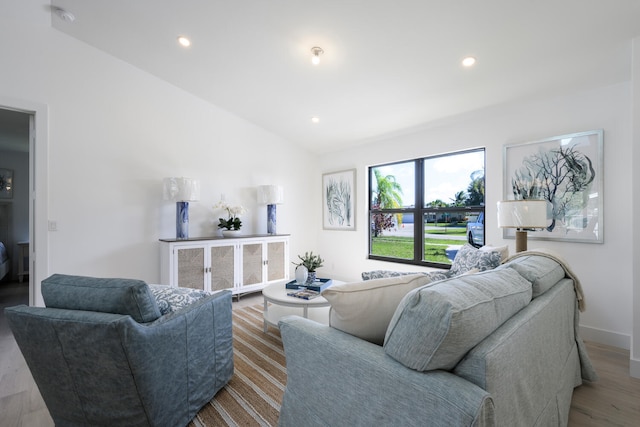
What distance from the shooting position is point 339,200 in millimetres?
5004

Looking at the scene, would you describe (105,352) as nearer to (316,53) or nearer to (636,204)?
(316,53)

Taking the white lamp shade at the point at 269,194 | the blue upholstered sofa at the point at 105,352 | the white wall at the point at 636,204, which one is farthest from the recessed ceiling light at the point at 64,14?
the white wall at the point at 636,204

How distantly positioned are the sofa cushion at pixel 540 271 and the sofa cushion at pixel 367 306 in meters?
0.70

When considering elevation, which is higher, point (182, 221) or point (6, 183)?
point (6, 183)

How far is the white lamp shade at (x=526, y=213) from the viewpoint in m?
2.45

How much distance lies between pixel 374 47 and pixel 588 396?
304 cm

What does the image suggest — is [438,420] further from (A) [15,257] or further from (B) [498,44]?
(A) [15,257]

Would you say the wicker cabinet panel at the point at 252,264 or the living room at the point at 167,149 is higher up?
the living room at the point at 167,149

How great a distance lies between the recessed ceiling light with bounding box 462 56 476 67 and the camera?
2506 millimetres

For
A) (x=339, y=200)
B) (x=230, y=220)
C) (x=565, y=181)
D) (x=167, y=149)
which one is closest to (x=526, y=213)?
(x=565, y=181)

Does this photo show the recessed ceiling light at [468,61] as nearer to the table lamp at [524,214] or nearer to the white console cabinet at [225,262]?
the table lamp at [524,214]

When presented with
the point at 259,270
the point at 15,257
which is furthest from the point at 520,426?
the point at 15,257

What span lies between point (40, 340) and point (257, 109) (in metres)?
3.49

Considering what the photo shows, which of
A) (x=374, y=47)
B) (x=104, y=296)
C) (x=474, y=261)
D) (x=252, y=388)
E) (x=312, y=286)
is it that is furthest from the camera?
(x=312, y=286)
